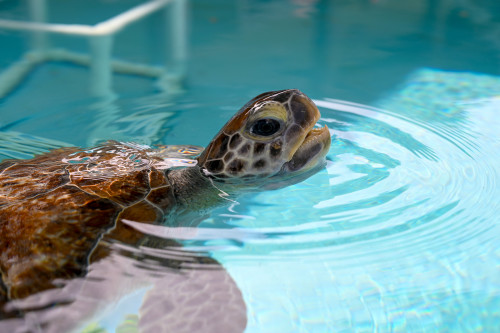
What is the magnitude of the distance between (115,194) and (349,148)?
121cm

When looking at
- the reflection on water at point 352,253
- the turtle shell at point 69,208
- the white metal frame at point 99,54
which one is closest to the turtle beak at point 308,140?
the reflection on water at point 352,253

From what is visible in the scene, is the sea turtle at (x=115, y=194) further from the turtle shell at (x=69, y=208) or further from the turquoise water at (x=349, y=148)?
the turquoise water at (x=349, y=148)

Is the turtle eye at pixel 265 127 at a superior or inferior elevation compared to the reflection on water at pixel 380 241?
superior

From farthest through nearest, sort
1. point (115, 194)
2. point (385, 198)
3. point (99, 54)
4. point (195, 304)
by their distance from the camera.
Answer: point (99, 54)
point (385, 198)
point (115, 194)
point (195, 304)

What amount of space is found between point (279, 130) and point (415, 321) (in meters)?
0.80

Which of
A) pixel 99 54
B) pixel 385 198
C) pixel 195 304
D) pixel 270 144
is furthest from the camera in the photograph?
pixel 99 54

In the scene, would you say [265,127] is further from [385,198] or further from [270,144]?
[385,198]

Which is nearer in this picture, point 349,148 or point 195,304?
point 195,304

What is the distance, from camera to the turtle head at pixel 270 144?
1.86 m

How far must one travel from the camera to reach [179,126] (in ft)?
9.27

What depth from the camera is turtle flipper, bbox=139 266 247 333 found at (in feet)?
4.87

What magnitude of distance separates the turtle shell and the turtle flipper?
222mm

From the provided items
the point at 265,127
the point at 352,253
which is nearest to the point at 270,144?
the point at 265,127

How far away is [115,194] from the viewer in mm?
1768
